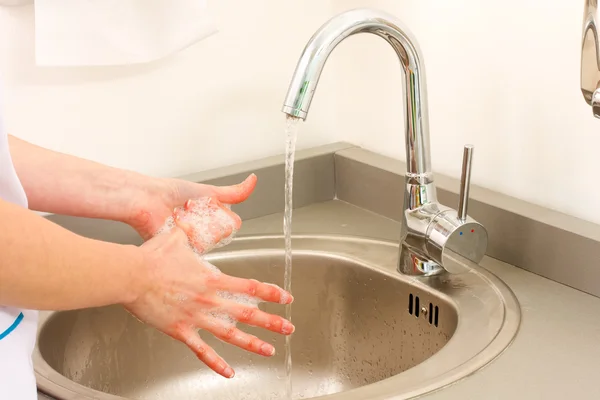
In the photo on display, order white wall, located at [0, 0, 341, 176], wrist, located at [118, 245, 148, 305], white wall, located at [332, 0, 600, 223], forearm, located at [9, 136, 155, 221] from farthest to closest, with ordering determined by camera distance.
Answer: white wall, located at [0, 0, 341, 176]
white wall, located at [332, 0, 600, 223]
forearm, located at [9, 136, 155, 221]
wrist, located at [118, 245, 148, 305]

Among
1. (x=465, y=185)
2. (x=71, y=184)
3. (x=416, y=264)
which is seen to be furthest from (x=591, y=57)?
(x=71, y=184)

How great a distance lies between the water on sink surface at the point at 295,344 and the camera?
3.27 feet

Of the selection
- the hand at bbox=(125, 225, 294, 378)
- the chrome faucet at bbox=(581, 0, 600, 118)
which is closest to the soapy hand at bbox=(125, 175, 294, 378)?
the hand at bbox=(125, 225, 294, 378)

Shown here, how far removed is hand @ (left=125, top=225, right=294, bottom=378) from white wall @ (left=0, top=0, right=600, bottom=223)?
→ 15.4 inches

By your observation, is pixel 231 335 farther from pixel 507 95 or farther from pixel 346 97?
pixel 346 97

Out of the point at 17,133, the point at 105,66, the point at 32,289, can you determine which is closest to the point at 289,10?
the point at 105,66

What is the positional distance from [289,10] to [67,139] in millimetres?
401

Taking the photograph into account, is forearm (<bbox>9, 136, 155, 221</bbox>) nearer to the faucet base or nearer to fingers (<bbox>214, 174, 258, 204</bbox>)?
fingers (<bbox>214, 174, 258, 204</bbox>)

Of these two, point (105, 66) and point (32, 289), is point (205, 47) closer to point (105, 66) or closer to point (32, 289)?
point (105, 66)

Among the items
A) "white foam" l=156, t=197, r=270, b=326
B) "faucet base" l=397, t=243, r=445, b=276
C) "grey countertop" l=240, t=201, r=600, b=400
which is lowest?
"grey countertop" l=240, t=201, r=600, b=400

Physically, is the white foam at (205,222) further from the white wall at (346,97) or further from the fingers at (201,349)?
the white wall at (346,97)

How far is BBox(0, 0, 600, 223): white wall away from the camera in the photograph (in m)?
0.95

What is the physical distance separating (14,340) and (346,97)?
0.77 m

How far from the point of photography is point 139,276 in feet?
2.27
